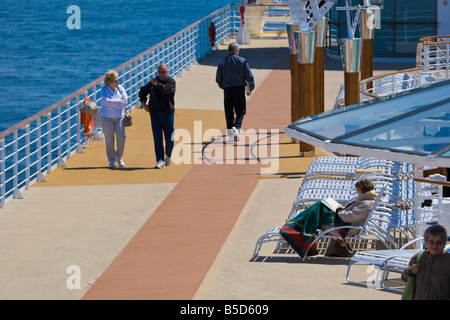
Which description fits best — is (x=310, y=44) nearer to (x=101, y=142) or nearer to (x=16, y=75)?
(x=101, y=142)

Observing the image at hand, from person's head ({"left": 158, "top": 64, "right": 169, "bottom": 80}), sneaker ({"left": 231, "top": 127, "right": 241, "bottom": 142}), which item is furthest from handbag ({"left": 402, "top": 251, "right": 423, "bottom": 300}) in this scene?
sneaker ({"left": 231, "top": 127, "right": 241, "bottom": 142})

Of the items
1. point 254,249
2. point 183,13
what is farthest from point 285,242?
point 183,13

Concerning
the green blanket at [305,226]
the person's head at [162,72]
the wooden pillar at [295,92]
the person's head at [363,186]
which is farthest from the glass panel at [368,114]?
the wooden pillar at [295,92]

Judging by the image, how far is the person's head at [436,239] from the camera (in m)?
7.22

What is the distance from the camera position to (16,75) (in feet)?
218

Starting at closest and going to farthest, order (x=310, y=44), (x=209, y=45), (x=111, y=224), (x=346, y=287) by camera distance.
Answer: (x=346, y=287)
(x=111, y=224)
(x=310, y=44)
(x=209, y=45)

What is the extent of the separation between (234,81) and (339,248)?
6.28 metres

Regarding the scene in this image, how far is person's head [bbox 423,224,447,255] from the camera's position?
23.7 ft

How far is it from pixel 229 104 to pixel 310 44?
2.04 meters

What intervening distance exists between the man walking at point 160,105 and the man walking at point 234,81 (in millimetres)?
1596

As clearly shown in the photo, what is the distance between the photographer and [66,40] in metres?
89.6

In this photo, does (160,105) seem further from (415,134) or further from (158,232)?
(415,134)

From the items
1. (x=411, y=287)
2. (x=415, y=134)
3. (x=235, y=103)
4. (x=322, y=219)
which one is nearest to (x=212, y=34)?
(x=235, y=103)

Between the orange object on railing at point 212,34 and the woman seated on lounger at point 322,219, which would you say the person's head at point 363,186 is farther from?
the orange object on railing at point 212,34
